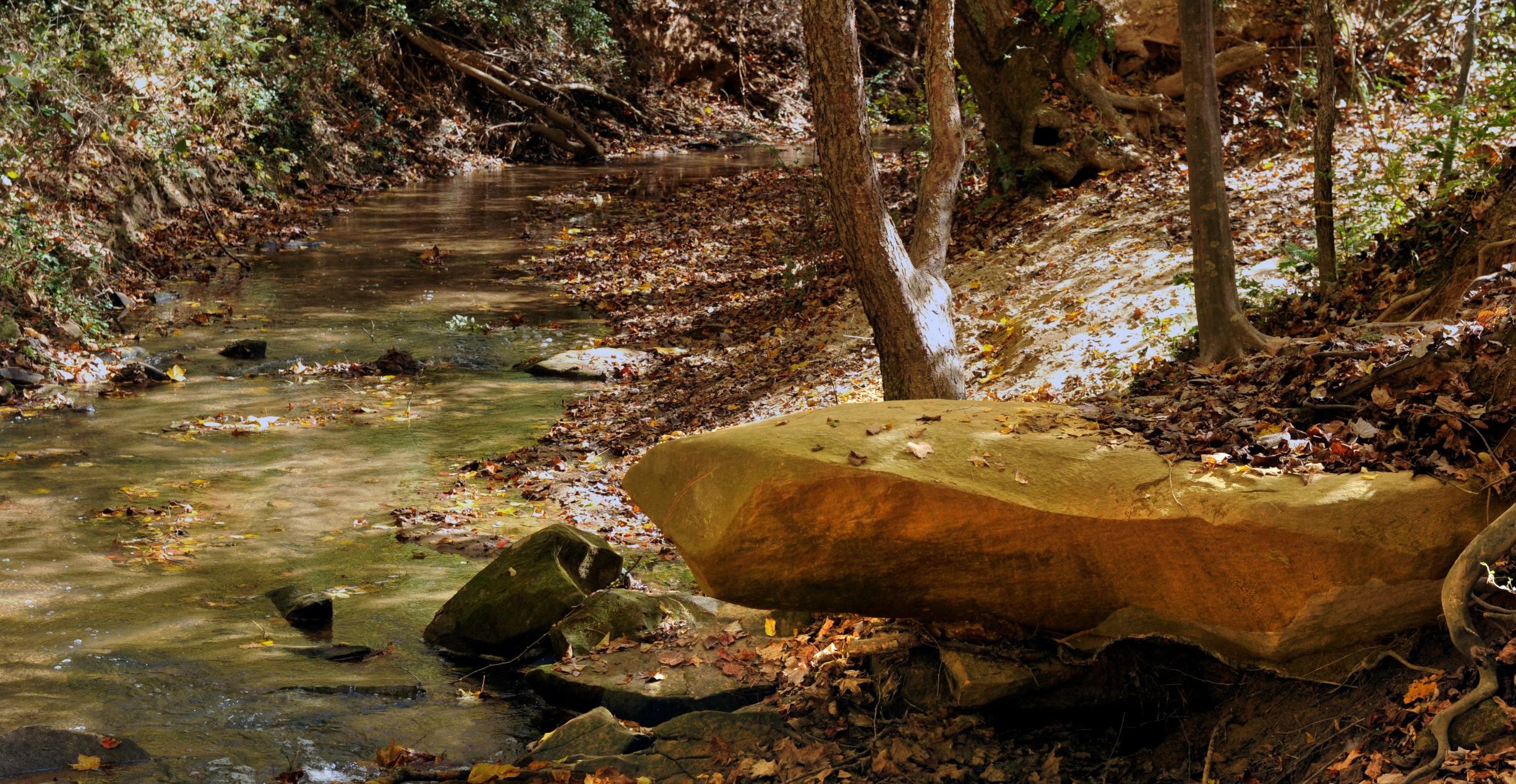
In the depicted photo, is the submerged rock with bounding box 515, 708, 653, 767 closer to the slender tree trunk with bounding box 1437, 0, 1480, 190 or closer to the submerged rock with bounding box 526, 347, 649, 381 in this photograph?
the slender tree trunk with bounding box 1437, 0, 1480, 190

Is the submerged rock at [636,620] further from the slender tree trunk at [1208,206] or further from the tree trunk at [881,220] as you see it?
the slender tree trunk at [1208,206]

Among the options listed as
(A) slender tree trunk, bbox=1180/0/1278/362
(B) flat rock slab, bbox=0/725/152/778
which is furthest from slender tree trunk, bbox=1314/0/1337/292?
(B) flat rock slab, bbox=0/725/152/778

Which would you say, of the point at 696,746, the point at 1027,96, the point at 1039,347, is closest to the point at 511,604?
the point at 696,746

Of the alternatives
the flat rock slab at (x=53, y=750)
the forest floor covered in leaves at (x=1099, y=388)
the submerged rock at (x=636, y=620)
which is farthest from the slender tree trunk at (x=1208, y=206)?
the flat rock slab at (x=53, y=750)

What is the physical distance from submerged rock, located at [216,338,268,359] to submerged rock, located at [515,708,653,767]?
26.1ft

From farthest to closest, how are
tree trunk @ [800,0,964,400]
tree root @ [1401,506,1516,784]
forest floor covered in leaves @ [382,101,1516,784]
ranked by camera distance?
tree trunk @ [800,0,964,400] < forest floor covered in leaves @ [382,101,1516,784] < tree root @ [1401,506,1516,784]

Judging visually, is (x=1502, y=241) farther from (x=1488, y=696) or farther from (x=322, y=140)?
(x=322, y=140)

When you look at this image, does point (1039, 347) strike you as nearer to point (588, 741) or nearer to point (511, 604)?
point (511, 604)

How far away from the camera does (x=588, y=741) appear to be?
484 cm

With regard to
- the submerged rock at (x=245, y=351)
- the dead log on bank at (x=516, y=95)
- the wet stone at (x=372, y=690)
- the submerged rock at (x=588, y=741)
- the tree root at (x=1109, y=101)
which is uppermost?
the dead log on bank at (x=516, y=95)

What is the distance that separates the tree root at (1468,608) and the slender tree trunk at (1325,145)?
3557mm

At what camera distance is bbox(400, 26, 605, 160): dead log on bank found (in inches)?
910

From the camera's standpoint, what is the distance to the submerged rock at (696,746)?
4691mm

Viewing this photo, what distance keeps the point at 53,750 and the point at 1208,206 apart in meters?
5.86
